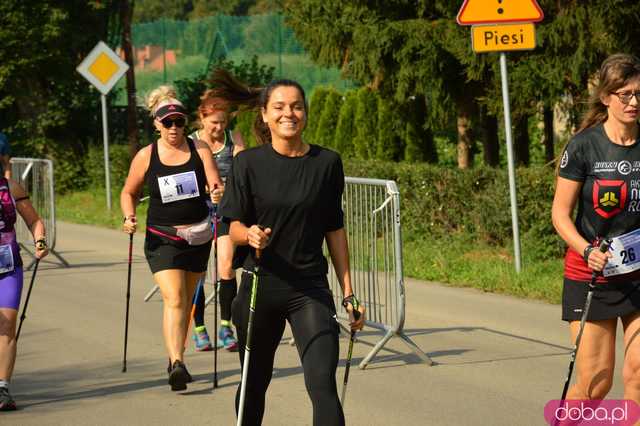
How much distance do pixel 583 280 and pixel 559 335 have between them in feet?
13.5

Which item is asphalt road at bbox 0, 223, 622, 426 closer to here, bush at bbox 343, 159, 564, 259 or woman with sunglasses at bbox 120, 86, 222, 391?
woman with sunglasses at bbox 120, 86, 222, 391

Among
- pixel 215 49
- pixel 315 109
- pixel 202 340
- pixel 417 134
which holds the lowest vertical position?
pixel 202 340

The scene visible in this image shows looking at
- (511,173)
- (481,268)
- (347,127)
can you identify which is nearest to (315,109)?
(347,127)

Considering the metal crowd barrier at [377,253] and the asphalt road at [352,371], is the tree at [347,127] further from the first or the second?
the metal crowd barrier at [377,253]

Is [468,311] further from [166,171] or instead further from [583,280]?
[583,280]

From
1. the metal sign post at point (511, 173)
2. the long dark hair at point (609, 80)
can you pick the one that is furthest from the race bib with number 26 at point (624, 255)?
the metal sign post at point (511, 173)

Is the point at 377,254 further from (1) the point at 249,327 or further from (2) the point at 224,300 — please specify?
(1) the point at 249,327

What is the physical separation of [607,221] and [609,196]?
121 mm

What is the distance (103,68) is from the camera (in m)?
20.5

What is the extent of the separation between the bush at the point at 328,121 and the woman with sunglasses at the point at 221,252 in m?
15.9

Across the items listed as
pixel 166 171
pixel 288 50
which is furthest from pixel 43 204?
pixel 288 50

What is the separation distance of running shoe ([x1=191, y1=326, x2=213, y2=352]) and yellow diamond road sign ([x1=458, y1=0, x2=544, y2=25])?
4.23m

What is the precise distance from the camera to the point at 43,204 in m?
16.6

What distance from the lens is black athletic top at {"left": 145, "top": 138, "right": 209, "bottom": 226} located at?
8344 millimetres
